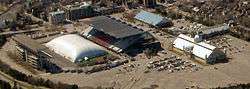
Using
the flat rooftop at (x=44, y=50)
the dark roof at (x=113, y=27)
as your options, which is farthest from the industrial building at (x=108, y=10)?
the flat rooftop at (x=44, y=50)

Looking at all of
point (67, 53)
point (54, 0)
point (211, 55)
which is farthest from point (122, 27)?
point (54, 0)

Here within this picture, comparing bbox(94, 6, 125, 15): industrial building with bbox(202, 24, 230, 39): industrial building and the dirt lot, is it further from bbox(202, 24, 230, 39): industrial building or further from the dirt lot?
the dirt lot

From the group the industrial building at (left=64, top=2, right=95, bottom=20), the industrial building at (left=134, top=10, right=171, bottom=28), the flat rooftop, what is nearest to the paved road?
the flat rooftop

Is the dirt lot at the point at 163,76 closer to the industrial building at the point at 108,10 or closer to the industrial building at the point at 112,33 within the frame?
the industrial building at the point at 112,33

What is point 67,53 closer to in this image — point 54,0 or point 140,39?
point 140,39

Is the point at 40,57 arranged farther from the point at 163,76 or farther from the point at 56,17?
the point at 56,17
